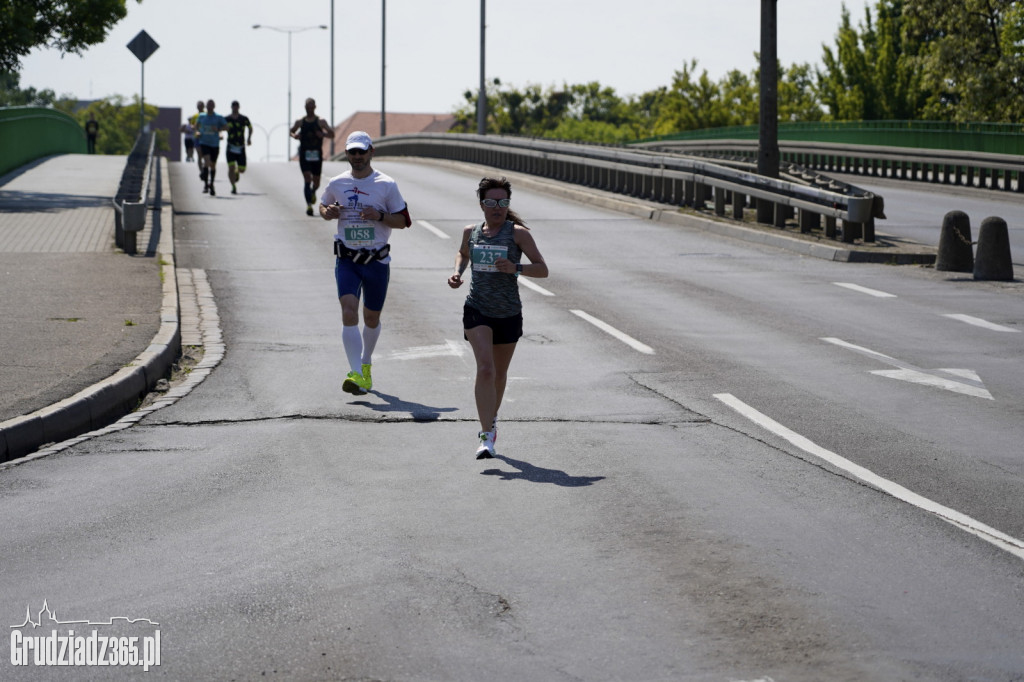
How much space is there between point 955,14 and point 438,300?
136 ft

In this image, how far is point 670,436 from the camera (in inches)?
364

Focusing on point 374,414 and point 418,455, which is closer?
point 418,455

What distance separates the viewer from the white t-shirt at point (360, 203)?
35.2ft

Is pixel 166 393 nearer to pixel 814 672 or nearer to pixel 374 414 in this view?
pixel 374 414

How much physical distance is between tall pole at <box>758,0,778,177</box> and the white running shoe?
1800 centimetres

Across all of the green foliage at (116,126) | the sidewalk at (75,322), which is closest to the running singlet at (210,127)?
the sidewalk at (75,322)

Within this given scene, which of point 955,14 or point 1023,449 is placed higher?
point 955,14

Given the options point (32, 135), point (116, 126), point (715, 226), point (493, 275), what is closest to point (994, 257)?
point (715, 226)

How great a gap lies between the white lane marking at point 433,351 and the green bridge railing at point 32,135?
2756 cm

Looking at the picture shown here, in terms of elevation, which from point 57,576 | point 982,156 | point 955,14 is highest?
point 955,14

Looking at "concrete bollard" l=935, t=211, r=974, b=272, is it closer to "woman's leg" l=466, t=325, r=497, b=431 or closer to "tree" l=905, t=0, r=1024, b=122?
"woman's leg" l=466, t=325, r=497, b=431

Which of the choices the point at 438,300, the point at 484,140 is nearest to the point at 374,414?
the point at 438,300

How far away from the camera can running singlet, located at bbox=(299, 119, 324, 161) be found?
2383 centimetres

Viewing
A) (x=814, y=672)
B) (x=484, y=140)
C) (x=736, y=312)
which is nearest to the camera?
(x=814, y=672)
